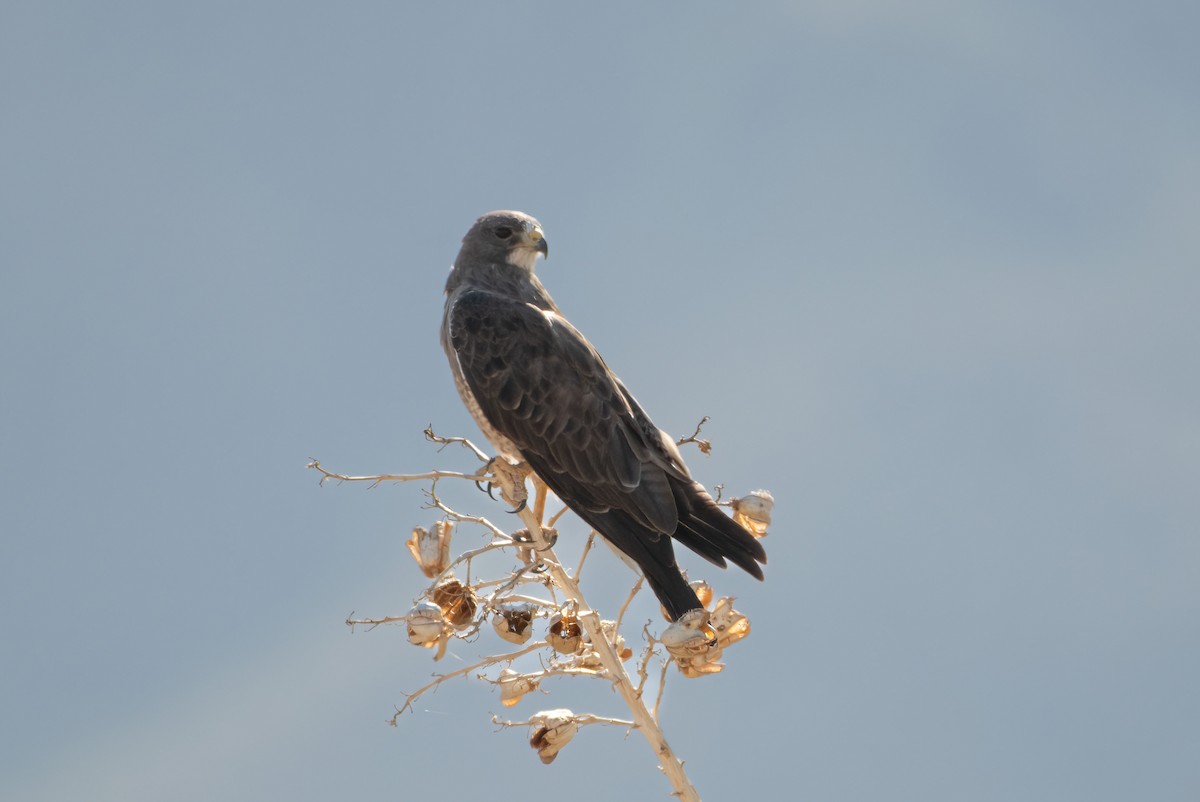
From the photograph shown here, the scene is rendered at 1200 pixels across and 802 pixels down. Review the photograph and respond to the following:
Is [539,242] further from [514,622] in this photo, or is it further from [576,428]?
[514,622]

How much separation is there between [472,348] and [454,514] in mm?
1754

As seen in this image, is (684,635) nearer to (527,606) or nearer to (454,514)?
(527,606)

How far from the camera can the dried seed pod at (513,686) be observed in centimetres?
366

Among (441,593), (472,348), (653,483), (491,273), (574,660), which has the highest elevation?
(491,273)

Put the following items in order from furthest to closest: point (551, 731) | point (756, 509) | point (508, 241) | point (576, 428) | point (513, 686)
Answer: point (508, 241) < point (576, 428) < point (756, 509) < point (513, 686) < point (551, 731)

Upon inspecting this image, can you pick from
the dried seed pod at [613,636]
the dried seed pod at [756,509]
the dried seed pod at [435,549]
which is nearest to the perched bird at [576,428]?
the dried seed pod at [756,509]

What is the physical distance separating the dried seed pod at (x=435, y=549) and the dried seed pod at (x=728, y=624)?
86 centimetres

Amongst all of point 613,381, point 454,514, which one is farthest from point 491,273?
point 454,514

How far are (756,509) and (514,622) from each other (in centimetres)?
97

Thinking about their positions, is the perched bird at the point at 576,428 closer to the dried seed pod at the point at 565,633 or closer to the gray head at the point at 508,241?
the gray head at the point at 508,241

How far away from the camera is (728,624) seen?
3.66m

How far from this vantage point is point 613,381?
17.8 feet

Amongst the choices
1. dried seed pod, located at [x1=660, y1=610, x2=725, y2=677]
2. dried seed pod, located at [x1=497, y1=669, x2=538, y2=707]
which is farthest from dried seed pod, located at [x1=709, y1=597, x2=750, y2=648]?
dried seed pod, located at [x1=497, y1=669, x2=538, y2=707]

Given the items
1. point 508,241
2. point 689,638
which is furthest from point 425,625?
point 508,241
